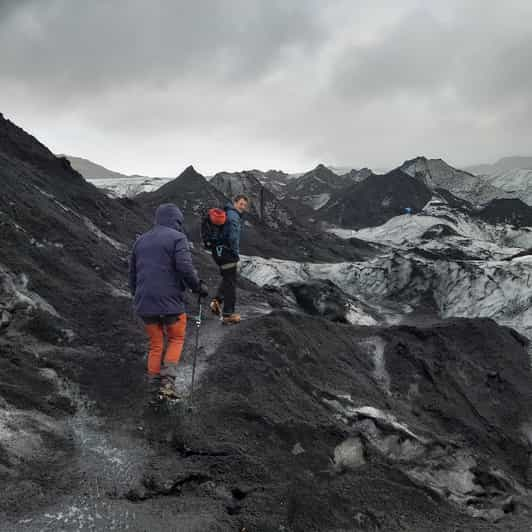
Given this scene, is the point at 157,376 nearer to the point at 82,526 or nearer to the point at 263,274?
the point at 82,526

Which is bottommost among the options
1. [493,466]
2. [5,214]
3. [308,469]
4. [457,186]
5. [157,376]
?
[493,466]

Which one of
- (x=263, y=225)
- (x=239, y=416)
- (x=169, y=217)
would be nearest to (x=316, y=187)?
(x=263, y=225)

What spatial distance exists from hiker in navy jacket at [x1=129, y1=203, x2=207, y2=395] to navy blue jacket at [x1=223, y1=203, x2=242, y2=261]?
2162 millimetres

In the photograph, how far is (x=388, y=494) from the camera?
5.22 meters

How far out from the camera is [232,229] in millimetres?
7402

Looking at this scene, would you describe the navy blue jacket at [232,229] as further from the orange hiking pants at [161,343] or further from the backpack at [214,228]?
the orange hiking pants at [161,343]

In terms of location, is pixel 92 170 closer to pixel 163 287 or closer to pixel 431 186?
pixel 431 186

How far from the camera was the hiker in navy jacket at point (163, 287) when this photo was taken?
5.01 meters

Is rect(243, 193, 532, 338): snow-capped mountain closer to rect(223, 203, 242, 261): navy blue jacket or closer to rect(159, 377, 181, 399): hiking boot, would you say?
rect(223, 203, 242, 261): navy blue jacket

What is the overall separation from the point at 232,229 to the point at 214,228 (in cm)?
28

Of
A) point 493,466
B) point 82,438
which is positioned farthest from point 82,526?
point 493,466

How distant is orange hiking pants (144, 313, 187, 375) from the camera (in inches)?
202

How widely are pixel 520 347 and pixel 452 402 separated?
586 cm

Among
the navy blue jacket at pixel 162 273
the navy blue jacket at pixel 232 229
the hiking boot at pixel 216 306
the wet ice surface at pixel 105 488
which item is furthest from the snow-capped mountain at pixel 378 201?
the wet ice surface at pixel 105 488
